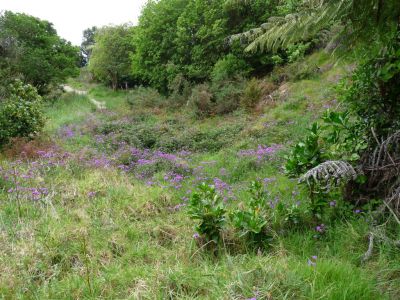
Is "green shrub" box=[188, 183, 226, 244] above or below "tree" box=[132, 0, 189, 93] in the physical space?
below

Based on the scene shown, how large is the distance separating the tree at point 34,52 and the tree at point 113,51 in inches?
113

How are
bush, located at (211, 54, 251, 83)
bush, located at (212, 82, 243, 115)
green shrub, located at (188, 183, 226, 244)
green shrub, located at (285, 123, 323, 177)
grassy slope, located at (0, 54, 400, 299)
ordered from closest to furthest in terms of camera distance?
grassy slope, located at (0, 54, 400, 299)
green shrub, located at (188, 183, 226, 244)
green shrub, located at (285, 123, 323, 177)
bush, located at (212, 82, 243, 115)
bush, located at (211, 54, 251, 83)

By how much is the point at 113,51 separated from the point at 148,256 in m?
24.4

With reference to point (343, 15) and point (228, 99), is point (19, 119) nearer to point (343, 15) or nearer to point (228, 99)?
point (228, 99)

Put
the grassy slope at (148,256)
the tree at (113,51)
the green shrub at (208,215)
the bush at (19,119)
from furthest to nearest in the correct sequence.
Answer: the tree at (113,51)
the bush at (19,119)
the green shrub at (208,215)
the grassy slope at (148,256)

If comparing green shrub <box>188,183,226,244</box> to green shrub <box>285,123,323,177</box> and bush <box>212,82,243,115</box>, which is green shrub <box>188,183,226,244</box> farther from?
bush <box>212,82,243,115</box>

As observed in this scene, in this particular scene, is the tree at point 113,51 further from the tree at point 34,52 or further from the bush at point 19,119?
the bush at point 19,119

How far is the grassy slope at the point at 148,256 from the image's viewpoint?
7.77 ft

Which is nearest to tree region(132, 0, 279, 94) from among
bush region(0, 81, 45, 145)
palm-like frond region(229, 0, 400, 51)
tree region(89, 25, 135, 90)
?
tree region(89, 25, 135, 90)

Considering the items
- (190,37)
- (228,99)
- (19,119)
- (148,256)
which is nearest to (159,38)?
(190,37)

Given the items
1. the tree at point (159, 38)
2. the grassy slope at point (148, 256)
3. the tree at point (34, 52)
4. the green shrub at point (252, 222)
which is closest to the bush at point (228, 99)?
the tree at point (159, 38)

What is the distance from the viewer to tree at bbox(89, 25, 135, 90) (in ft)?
82.9

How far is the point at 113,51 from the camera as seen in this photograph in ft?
83.5

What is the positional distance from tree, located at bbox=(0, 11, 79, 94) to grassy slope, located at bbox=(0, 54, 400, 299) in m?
15.8
